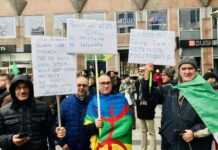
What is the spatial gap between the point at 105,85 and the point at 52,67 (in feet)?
2.67

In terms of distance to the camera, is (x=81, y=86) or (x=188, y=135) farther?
(x=81, y=86)

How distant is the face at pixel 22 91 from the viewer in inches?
210

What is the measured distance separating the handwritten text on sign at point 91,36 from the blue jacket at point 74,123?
0.60 metres

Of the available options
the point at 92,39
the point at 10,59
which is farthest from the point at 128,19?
the point at 92,39

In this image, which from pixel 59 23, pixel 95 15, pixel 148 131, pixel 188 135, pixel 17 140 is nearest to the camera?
pixel 17 140

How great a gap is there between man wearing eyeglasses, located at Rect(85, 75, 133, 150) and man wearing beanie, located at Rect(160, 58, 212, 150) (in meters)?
0.76

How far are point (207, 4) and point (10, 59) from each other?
16227mm

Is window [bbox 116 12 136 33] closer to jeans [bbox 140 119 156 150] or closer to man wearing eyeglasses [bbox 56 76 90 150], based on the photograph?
jeans [bbox 140 119 156 150]

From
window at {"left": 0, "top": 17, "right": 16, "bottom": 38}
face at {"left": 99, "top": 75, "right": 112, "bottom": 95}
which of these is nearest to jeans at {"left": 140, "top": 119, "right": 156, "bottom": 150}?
face at {"left": 99, "top": 75, "right": 112, "bottom": 95}

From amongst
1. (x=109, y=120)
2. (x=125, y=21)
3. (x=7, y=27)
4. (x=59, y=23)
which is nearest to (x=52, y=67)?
(x=109, y=120)

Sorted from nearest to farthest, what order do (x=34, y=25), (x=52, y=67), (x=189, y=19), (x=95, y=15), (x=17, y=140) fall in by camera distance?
(x=17, y=140) < (x=52, y=67) < (x=189, y=19) < (x=95, y=15) < (x=34, y=25)

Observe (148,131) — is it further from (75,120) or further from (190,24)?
(190,24)

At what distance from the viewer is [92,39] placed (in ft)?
22.2

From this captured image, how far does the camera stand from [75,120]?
6.79m
